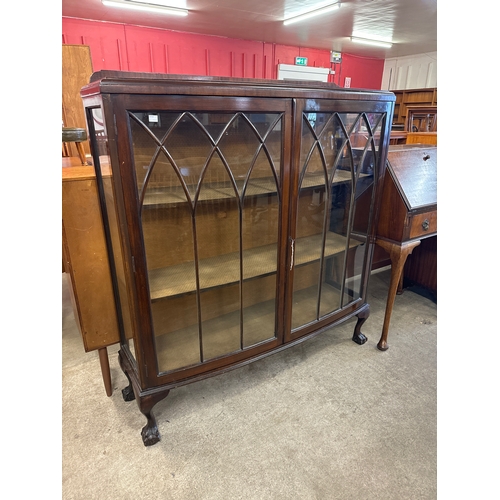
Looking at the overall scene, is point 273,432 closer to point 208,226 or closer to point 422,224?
point 208,226

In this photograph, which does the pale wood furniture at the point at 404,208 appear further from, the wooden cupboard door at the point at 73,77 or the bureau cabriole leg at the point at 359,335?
the wooden cupboard door at the point at 73,77

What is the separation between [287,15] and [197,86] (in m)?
3.68

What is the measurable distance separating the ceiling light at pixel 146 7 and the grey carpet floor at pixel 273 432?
329 cm

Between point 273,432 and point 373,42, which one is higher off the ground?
point 373,42

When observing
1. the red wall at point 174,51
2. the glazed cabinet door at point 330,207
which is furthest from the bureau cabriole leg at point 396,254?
the red wall at point 174,51

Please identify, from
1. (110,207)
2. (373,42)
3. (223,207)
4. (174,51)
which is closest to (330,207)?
(223,207)

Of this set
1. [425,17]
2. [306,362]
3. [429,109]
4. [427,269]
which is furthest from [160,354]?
[429,109]

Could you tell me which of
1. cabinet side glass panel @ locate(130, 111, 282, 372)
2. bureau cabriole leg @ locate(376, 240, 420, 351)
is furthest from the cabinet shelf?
bureau cabriole leg @ locate(376, 240, 420, 351)

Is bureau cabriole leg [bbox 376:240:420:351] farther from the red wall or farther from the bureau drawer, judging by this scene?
the red wall

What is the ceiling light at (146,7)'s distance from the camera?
3.27m

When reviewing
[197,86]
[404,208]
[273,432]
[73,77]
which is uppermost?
[73,77]

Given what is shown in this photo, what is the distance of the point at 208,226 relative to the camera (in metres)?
1.26

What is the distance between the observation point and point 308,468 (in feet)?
4.03

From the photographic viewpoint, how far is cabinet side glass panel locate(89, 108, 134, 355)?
1026mm
